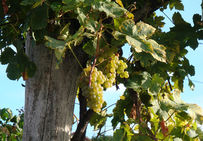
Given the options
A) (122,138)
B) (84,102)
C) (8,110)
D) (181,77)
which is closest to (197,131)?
(181,77)

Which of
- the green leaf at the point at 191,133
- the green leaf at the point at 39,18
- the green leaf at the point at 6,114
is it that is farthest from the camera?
the green leaf at the point at 6,114

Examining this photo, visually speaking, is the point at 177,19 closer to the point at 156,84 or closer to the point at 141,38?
the point at 156,84

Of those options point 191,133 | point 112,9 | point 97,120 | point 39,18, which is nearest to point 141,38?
point 112,9

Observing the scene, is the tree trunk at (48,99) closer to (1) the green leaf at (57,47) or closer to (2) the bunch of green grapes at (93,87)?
(2) the bunch of green grapes at (93,87)

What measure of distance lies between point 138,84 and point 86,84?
51 centimetres

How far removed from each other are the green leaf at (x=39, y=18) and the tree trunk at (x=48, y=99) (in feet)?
0.80

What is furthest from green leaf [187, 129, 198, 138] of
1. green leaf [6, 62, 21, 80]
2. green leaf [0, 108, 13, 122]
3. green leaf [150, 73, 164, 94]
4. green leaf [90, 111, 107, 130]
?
green leaf [0, 108, 13, 122]

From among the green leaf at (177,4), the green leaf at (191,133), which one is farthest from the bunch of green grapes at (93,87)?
the green leaf at (177,4)

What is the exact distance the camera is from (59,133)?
162cm

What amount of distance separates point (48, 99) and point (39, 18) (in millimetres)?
470

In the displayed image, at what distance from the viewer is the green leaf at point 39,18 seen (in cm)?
145

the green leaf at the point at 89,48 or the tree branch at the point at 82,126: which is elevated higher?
the green leaf at the point at 89,48

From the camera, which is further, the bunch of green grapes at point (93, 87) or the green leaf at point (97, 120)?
the green leaf at point (97, 120)

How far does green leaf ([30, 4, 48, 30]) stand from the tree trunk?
24 centimetres
